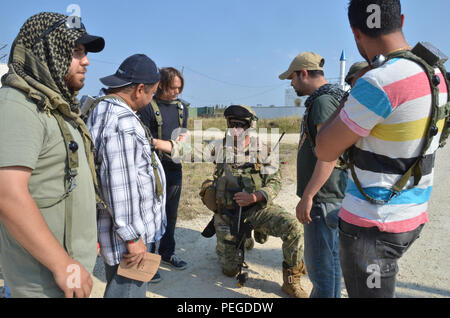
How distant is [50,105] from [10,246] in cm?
67

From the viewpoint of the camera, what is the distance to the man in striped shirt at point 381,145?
1.39 metres

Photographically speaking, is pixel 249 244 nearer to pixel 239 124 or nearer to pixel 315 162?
pixel 239 124

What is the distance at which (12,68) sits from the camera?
1.51 m

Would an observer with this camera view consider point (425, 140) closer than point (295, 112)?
Yes

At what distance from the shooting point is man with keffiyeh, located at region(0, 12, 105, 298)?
1.34m

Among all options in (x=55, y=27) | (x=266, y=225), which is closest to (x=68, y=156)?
(x=55, y=27)

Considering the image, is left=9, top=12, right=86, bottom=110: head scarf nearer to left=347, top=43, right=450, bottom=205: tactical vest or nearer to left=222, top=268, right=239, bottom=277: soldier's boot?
left=347, top=43, right=450, bottom=205: tactical vest

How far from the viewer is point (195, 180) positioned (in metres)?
8.36

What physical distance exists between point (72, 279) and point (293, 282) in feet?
8.06

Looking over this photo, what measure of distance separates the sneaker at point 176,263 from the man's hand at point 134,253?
2003mm

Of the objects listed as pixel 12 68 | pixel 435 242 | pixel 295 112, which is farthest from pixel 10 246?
pixel 295 112
